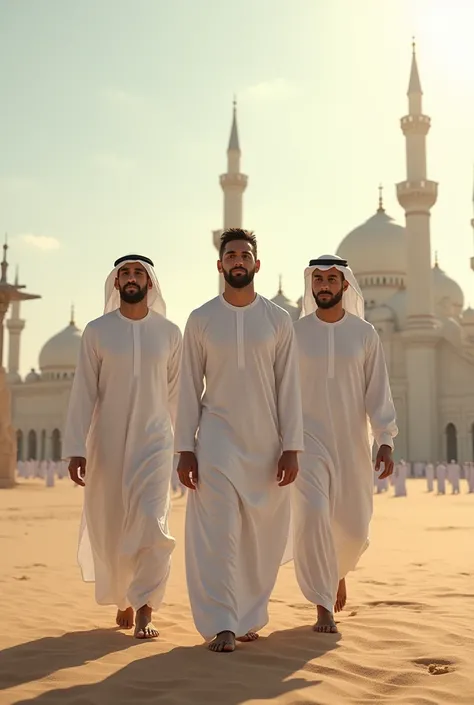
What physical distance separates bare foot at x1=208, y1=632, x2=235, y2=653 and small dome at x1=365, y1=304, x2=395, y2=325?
3249cm

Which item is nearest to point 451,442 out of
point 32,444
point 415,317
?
point 415,317

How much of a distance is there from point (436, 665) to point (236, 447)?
129 centimetres

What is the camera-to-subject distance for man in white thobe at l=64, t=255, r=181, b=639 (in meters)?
4.46

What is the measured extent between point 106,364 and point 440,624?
2118 millimetres

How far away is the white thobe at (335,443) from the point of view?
459 cm

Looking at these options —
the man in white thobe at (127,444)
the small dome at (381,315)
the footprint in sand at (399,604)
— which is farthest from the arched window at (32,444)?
the man in white thobe at (127,444)

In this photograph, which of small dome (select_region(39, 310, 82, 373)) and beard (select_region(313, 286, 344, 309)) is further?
small dome (select_region(39, 310, 82, 373))

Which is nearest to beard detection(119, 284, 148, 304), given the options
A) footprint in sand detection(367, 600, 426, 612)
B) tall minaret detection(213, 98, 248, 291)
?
footprint in sand detection(367, 600, 426, 612)

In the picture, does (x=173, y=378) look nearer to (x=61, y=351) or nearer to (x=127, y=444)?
(x=127, y=444)

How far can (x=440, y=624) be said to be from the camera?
453 cm

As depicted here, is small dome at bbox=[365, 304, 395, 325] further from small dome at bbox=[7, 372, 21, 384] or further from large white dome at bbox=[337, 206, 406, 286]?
small dome at bbox=[7, 372, 21, 384]

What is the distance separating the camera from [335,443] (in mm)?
4895

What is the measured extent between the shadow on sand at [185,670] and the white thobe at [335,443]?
0.42 meters

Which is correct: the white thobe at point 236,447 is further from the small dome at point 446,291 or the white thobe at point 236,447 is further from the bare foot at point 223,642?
the small dome at point 446,291
